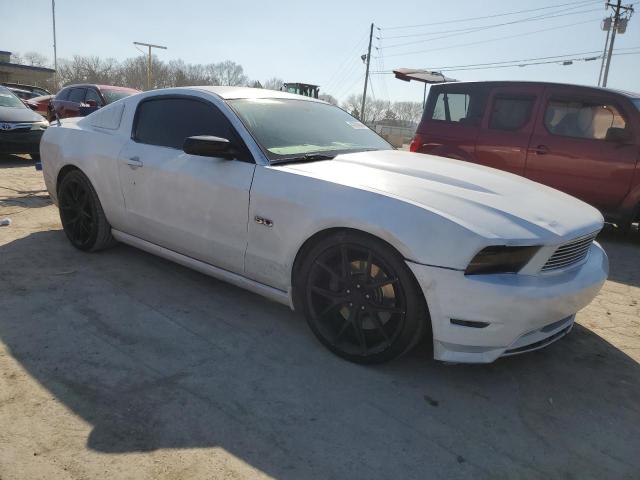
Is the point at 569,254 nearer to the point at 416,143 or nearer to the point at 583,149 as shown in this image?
the point at 583,149

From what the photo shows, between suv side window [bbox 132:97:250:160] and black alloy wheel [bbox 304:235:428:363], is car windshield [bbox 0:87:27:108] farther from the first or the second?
black alloy wheel [bbox 304:235:428:363]

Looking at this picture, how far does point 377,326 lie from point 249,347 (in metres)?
0.77

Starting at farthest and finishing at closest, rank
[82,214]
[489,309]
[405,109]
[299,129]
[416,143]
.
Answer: [405,109], [416,143], [82,214], [299,129], [489,309]

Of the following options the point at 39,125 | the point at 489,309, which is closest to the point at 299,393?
the point at 489,309

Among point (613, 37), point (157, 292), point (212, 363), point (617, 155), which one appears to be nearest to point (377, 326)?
point (212, 363)

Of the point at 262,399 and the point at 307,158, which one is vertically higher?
the point at 307,158

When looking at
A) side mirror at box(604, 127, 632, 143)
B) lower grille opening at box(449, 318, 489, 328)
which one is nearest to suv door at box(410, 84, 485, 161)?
side mirror at box(604, 127, 632, 143)

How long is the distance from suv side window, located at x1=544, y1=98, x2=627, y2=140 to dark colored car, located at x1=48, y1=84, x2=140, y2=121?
30.7ft

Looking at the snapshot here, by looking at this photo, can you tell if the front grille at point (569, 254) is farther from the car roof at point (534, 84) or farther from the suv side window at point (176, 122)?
the car roof at point (534, 84)

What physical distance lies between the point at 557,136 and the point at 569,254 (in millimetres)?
3921

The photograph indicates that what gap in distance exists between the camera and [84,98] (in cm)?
1193

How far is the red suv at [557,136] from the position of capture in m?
5.62

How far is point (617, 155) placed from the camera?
221 inches

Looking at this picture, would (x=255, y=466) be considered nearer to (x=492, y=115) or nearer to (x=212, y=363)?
(x=212, y=363)
